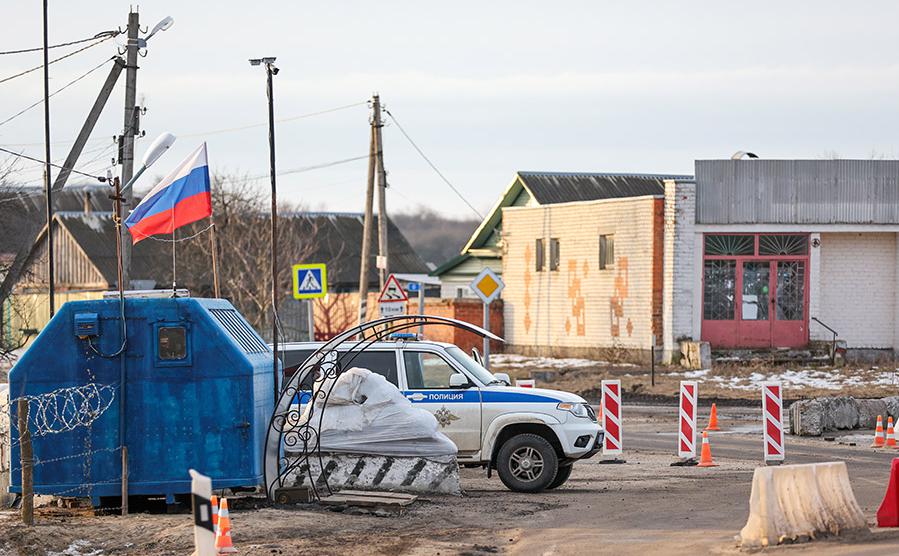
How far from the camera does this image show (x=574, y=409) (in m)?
16.6

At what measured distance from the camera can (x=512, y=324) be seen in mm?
46688

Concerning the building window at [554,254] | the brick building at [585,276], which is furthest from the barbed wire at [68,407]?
the building window at [554,254]

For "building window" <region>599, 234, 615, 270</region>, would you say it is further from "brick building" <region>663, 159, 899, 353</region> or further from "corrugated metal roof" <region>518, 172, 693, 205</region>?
"corrugated metal roof" <region>518, 172, 693, 205</region>

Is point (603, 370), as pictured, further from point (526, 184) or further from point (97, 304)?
point (97, 304)

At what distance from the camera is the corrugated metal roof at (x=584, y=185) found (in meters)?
51.3

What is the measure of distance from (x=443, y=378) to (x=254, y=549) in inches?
216

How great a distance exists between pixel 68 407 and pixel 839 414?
14.2 m

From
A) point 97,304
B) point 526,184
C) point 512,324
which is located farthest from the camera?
point 526,184

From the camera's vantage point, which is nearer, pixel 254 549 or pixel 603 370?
pixel 254 549

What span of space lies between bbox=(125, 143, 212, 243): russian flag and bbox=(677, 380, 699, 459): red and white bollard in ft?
23.9

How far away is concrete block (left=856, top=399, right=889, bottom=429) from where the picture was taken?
78.4 ft

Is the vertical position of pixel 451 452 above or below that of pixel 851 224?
below

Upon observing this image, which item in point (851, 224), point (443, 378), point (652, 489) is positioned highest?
point (851, 224)

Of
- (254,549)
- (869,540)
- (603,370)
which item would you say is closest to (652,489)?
(869,540)
